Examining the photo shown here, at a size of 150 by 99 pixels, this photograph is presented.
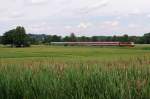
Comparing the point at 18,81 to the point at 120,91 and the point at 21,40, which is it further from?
the point at 21,40

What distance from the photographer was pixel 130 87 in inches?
327

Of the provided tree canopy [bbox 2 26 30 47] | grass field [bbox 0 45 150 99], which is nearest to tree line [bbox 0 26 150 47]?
tree canopy [bbox 2 26 30 47]

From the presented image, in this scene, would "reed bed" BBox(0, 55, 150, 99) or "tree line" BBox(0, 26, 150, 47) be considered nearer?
"reed bed" BBox(0, 55, 150, 99)

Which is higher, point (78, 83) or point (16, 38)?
point (78, 83)

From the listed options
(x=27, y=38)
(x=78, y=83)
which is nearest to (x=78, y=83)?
(x=78, y=83)

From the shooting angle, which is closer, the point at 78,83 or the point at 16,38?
the point at 78,83

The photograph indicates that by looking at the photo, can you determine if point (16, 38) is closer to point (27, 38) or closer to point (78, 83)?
point (27, 38)

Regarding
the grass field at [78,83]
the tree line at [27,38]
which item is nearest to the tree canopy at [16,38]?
the tree line at [27,38]

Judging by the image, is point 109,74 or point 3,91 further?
point 3,91

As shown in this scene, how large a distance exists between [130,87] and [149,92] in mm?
432

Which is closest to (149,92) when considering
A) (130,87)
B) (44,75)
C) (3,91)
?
(130,87)

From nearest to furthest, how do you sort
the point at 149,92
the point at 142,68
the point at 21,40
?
1. the point at 149,92
2. the point at 142,68
3. the point at 21,40

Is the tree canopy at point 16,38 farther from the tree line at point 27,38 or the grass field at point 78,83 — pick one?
the grass field at point 78,83

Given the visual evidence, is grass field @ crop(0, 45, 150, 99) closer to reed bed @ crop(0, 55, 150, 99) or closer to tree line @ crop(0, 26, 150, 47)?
reed bed @ crop(0, 55, 150, 99)
